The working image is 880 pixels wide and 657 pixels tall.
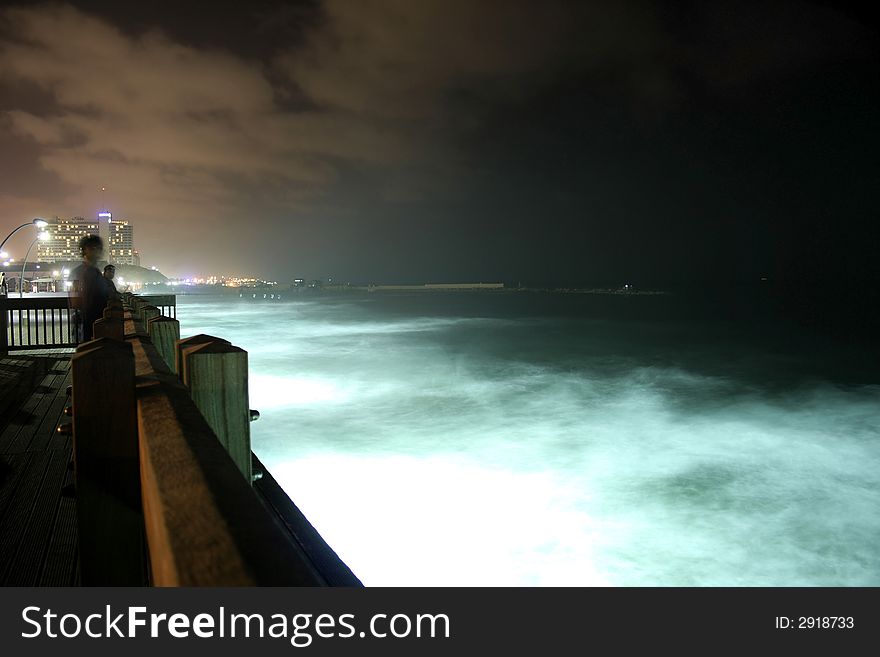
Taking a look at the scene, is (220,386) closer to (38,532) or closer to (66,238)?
(38,532)

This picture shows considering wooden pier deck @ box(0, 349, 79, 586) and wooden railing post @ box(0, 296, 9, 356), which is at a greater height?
wooden railing post @ box(0, 296, 9, 356)

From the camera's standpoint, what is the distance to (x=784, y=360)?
28031 millimetres

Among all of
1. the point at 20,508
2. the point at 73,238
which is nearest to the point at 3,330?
the point at 20,508

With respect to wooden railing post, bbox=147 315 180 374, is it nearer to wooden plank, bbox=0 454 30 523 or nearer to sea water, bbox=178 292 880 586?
wooden plank, bbox=0 454 30 523

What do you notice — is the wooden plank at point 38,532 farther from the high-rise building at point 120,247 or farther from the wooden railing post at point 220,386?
the high-rise building at point 120,247

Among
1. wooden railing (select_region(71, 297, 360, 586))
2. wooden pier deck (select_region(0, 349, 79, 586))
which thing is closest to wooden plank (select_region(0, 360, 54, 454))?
wooden pier deck (select_region(0, 349, 79, 586))

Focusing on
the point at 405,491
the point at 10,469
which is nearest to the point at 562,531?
the point at 405,491

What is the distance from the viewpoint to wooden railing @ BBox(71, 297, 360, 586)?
70cm

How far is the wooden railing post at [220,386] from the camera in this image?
1819mm

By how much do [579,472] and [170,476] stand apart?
10.4 m

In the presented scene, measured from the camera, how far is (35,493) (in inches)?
150

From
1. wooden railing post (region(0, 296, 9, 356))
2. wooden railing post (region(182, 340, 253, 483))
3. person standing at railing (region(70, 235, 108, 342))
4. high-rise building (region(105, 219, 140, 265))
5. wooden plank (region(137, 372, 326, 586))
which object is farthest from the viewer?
high-rise building (region(105, 219, 140, 265))

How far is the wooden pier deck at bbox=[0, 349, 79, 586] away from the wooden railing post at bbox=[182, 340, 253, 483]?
112 cm

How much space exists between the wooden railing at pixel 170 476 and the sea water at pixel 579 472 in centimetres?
603
